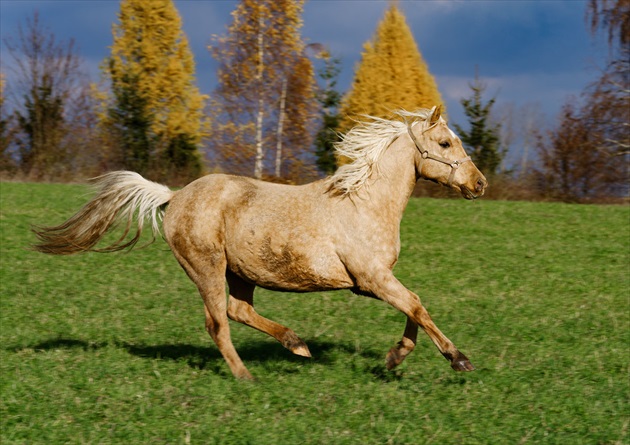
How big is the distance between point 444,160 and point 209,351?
133 inches

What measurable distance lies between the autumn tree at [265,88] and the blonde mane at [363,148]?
2112cm

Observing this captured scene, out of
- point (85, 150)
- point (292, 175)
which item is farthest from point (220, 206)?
point (85, 150)

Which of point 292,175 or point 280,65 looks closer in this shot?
point 292,175

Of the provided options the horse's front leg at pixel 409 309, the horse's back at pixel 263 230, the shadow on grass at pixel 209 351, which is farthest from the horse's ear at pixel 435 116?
the shadow on grass at pixel 209 351

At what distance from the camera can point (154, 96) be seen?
29.5 metres

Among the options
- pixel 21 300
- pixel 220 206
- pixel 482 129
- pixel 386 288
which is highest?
pixel 482 129

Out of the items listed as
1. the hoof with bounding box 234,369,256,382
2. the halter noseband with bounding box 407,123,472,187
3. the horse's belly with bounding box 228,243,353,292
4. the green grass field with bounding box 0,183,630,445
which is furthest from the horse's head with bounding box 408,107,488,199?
the hoof with bounding box 234,369,256,382

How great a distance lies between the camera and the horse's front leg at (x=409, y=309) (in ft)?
19.6

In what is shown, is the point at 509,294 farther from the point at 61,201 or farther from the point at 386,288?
the point at 61,201

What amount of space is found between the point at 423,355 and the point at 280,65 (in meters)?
22.0

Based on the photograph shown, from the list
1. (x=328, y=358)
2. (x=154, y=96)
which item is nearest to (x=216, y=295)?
(x=328, y=358)

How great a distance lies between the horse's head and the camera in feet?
20.9

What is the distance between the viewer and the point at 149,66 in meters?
29.9

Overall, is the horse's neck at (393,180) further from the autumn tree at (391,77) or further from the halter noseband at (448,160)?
the autumn tree at (391,77)
